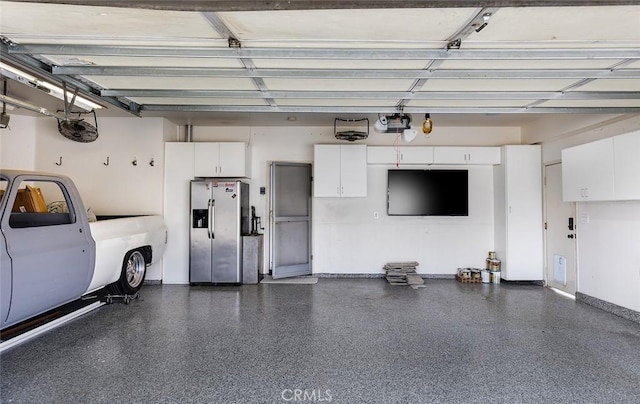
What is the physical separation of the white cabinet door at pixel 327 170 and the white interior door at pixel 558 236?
347cm

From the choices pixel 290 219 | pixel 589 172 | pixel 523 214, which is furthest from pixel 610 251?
pixel 290 219

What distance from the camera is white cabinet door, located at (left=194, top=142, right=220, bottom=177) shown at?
577 centimetres

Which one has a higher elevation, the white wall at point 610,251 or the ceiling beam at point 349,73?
the ceiling beam at point 349,73

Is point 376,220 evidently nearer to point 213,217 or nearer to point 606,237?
point 213,217

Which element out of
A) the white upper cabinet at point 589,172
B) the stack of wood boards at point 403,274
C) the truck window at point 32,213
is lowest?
the stack of wood boards at point 403,274

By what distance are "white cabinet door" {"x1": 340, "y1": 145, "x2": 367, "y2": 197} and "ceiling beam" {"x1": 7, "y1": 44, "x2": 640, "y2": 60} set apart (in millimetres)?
3370

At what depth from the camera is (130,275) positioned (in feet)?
15.3

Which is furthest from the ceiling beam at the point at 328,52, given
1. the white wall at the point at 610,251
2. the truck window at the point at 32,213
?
the white wall at the point at 610,251

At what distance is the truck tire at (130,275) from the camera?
4.43 m

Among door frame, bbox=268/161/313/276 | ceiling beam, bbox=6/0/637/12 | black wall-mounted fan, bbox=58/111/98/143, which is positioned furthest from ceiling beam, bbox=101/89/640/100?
door frame, bbox=268/161/313/276

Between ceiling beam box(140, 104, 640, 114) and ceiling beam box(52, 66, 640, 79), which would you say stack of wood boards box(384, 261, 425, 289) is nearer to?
ceiling beam box(140, 104, 640, 114)

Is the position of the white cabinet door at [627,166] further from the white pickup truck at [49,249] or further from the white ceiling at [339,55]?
the white pickup truck at [49,249]

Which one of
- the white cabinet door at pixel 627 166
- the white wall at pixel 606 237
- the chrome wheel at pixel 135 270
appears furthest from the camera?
the chrome wheel at pixel 135 270

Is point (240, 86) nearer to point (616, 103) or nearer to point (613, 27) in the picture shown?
point (613, 27)
